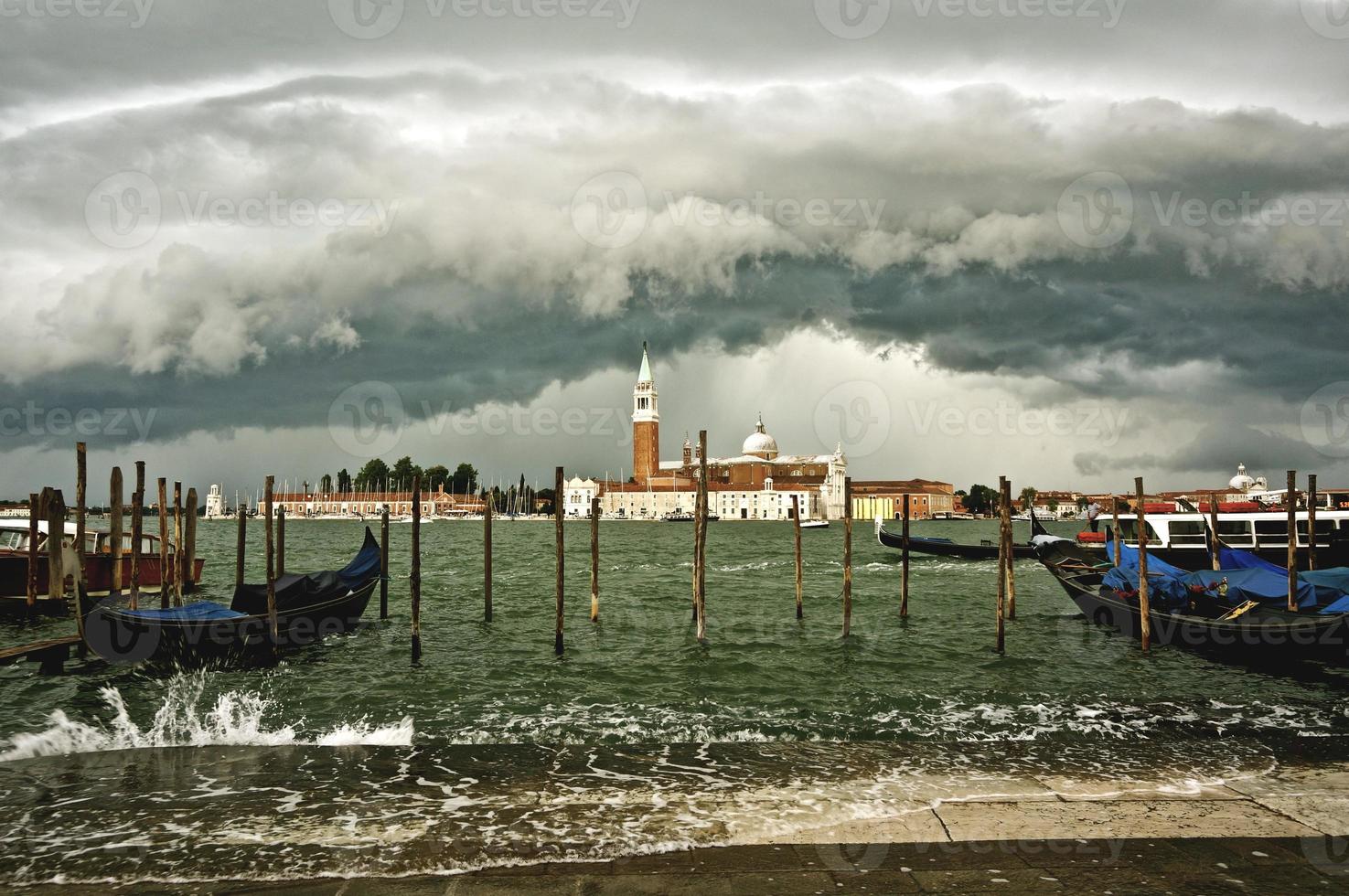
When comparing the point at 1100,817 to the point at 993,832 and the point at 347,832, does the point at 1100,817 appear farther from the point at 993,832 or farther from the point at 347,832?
the point at 347,832

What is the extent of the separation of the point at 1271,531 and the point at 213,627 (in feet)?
95.6

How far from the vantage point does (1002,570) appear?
18.0m

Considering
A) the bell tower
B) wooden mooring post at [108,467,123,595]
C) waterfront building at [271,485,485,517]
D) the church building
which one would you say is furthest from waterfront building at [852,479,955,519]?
wooden mooring post at [108,467,123,595]

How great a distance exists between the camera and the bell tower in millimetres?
154750

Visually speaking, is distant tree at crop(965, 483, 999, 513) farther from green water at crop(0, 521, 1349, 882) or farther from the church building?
green water at crop(0, 521, 1349, 882)

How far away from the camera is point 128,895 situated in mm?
6301

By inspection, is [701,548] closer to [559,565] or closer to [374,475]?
[559,565]

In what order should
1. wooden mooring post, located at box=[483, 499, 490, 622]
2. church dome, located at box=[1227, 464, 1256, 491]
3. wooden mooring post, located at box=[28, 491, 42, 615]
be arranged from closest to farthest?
wooden mooring post, located at box=[28, 491, 42, 615], wooden mooring post, located at box=[483, 499, 490, 622], church dome, located at box=[1227, 464, 1256, 491]

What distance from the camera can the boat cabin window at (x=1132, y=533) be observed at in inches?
1178

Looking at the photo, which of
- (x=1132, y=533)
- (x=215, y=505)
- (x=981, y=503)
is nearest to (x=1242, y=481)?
(x=1132, y=533)

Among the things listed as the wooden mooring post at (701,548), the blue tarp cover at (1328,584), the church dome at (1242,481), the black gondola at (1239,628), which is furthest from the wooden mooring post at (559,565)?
the church dome at (1242,481)

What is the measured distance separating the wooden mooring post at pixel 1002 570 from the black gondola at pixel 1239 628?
2634 millimetres

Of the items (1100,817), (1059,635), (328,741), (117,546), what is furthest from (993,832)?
(117,546)

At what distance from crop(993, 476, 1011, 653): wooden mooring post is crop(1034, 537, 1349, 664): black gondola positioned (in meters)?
2.63
